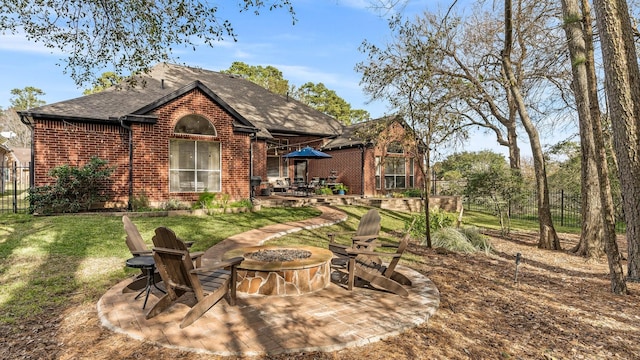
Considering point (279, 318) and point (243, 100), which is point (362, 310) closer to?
point (279, 318)

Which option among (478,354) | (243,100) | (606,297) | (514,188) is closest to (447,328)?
(478,354)

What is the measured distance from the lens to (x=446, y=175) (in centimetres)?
3002

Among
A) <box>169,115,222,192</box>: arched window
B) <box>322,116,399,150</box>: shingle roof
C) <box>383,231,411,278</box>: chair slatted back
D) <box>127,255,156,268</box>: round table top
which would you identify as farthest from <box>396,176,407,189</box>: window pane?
<box>127,255,156,268</box>: round table top

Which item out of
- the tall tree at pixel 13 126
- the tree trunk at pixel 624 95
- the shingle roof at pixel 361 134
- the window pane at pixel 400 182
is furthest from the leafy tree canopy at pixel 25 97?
the tree trunk at pixel 624 95

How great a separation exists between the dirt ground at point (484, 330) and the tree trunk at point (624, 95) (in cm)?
152

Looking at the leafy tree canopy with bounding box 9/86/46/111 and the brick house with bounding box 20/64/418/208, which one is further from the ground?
the leafy tree canopy with bounding box 9/86/46/111

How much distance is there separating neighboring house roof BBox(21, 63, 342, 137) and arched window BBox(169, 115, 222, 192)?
106cm

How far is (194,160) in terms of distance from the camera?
13328mm

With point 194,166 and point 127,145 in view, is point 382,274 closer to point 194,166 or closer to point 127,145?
point 194,166

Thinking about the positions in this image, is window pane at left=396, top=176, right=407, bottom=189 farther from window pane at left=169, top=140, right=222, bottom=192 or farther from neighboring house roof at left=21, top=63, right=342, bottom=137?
window pane at left=169, top=140, right=222, bottom=192

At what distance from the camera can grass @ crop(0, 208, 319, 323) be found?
4.93m

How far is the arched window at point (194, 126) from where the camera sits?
12.9 meters

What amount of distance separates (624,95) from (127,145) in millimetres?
13572

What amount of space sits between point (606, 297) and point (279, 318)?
17.1ft
